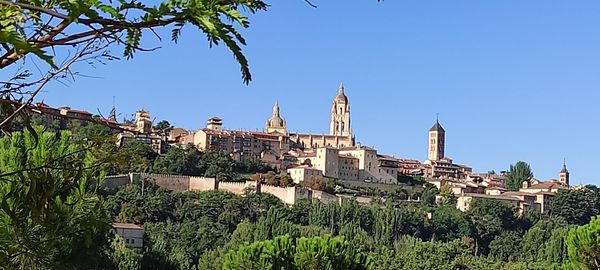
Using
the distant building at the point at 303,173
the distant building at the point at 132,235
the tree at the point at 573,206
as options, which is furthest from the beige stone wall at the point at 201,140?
the tree at the point at 573,206

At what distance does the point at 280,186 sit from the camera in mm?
50531

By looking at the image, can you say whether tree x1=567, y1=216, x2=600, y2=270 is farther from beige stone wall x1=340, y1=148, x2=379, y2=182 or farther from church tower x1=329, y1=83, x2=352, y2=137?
church tower x1=329, y1=83, x2=352, y2=137

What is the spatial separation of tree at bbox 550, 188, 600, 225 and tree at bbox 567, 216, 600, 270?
45892mm

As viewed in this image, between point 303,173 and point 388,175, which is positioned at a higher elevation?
point 388,175

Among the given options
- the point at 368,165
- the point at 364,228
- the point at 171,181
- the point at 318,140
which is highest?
the point at 318,140

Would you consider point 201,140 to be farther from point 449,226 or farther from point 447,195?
point 449,226

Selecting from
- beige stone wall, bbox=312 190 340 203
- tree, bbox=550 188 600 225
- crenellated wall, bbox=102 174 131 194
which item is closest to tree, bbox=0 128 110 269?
crenellated wall, bbox=102 174 131 194

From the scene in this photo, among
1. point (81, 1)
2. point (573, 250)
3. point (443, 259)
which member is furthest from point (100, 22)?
point (443, 259)

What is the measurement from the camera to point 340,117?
8569 cm

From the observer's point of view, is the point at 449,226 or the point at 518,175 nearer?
the point at 449,226

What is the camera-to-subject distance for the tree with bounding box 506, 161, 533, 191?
2697 inches

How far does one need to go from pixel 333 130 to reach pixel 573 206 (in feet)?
98.7

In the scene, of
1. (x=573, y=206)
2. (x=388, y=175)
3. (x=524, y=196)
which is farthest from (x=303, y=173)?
(x=573, y=206)

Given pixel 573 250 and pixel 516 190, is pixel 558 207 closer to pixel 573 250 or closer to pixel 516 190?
pixel 516 190
